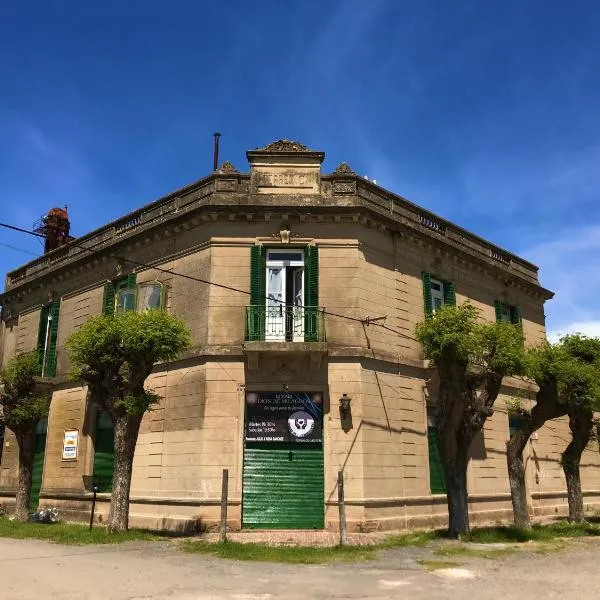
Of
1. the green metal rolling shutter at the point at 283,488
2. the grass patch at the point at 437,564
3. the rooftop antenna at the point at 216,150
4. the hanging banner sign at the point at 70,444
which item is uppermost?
the rooftop antenna at the point at 216,150

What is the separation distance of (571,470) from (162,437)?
11.2 meters

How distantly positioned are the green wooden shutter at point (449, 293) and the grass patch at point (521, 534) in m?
6.77

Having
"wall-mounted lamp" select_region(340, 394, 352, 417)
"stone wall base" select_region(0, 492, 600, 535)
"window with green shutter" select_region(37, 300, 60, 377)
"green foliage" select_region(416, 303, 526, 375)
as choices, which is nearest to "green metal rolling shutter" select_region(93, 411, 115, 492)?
"stone wall base" select_region(0, 492, 600, 535)

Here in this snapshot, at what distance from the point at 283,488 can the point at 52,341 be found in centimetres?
1021

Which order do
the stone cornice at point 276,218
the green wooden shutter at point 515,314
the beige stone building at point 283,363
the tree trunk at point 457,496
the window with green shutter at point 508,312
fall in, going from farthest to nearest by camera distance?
the green wooden shutter at point 515,314 → the window with green shutter at point 508,312 → the stone cornice at point 276,218 → the beige stone building at point 283,363 → the tree trunk at point 457,496

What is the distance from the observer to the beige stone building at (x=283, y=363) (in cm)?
1428

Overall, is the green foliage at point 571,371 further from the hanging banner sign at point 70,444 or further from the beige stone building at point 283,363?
the hanging banner sign at point 70,444

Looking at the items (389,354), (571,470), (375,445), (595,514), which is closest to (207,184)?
(389,354)

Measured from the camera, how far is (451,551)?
1157cm

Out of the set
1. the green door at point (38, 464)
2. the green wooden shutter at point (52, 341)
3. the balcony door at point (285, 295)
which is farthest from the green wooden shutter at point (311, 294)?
the green door at point (38, 464)

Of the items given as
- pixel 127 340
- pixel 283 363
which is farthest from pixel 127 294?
pixel 283 363

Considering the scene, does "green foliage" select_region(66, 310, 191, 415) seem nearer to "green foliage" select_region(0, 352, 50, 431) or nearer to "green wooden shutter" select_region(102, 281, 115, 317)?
"green wooden shutter" select_region(102, 281, 115, 317)

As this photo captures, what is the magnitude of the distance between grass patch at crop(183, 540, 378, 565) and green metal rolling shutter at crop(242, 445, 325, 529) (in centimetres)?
204

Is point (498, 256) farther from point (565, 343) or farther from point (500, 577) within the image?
point (500, 577)
